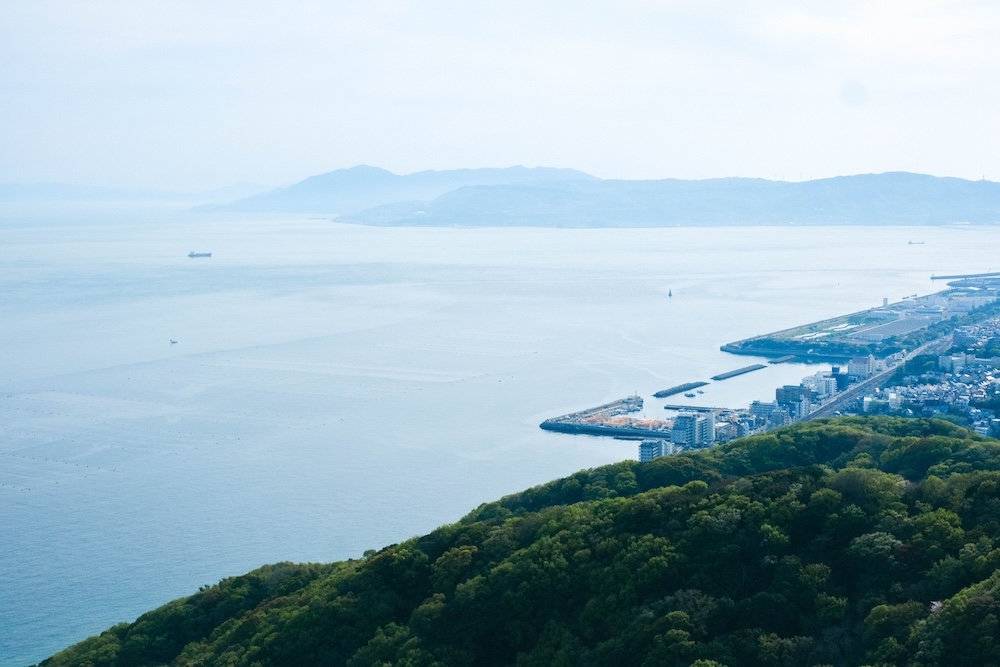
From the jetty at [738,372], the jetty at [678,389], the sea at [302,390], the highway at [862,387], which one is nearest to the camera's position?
the sea at [302,390]

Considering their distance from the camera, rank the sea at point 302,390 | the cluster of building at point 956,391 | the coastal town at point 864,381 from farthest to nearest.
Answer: the cluster of building at point 956,391
the coastal town at point 864,381
the sea at point 302,390

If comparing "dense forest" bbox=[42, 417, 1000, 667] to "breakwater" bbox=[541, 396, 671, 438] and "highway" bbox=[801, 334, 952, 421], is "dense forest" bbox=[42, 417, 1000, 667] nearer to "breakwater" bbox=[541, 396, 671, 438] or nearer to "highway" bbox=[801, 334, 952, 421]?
"breakwater" bbox=[541, 396, 671, 438]

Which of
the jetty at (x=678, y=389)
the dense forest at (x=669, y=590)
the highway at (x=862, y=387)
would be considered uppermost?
the dense forest at (x=669, y=590)

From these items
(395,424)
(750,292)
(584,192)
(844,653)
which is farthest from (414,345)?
(584,192)

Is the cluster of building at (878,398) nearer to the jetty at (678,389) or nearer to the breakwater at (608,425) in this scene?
the breakwater at (608,425)

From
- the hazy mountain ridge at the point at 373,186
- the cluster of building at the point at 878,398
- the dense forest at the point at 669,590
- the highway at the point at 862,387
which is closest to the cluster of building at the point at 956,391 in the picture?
the cluster of building at the point at 878,398

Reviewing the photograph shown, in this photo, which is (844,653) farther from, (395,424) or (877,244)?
(877,244)

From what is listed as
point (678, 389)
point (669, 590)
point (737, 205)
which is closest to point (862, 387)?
point (678, 389)
